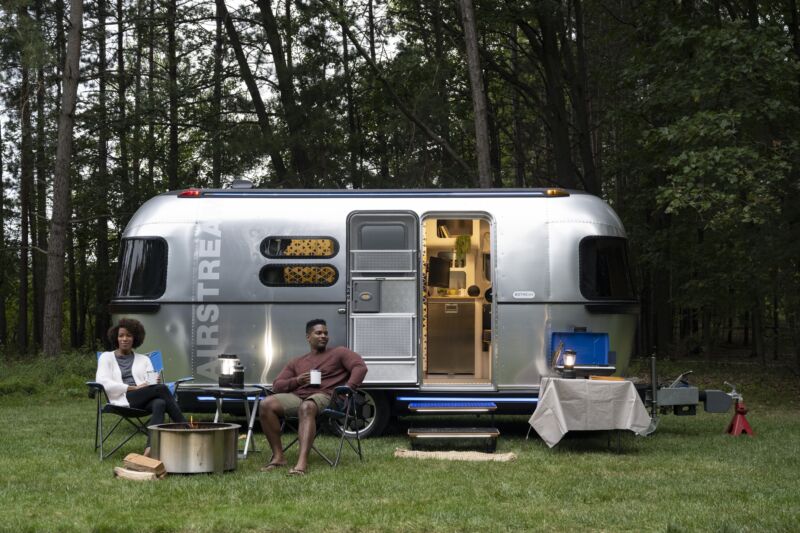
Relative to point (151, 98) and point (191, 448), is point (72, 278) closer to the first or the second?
point (151, 98)

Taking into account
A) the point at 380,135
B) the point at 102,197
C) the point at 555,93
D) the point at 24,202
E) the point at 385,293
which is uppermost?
the point at 555,93

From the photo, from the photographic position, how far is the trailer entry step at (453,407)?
930 cm

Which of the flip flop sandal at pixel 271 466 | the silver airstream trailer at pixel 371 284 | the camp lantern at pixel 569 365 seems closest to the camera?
the flip flop sandal at pixel 271 466

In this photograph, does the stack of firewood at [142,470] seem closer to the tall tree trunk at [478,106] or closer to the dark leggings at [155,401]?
the dark leggings at [155,401]

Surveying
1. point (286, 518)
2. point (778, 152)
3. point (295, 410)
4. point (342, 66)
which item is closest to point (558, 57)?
point (342, 66)

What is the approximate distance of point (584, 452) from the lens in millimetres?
8727

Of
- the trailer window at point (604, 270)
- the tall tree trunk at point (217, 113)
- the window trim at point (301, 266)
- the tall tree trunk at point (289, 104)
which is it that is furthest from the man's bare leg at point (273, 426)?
the tall tree trunk at point (217, 113)

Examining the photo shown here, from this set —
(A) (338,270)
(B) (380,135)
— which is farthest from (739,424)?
(B) (380,135)

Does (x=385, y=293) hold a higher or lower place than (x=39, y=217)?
lower

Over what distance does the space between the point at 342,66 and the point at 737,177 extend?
8.75 metres

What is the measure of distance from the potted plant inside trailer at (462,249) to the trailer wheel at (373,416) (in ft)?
7.06

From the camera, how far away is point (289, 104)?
1811 centimetres

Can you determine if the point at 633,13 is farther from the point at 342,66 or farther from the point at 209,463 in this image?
the point at 209,463

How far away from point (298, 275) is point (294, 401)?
1971 mm
